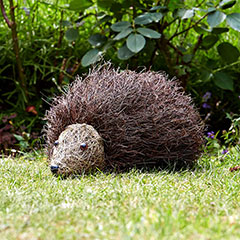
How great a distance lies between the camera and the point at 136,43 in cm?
348

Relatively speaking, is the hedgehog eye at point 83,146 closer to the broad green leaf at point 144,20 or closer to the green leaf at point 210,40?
the broad green leaf at point 144,20

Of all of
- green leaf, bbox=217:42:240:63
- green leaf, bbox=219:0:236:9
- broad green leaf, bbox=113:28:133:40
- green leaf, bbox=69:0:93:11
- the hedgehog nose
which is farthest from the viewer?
green leaf, bbox=217:42:240:63

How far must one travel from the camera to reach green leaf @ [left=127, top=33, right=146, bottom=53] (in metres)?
3.43

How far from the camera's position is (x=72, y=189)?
88.7 inches

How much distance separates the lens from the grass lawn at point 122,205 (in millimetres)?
1470

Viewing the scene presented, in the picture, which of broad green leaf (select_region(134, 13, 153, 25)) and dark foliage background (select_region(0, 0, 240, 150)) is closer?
broad green leaf (select_region(134, 13, 153, 25))

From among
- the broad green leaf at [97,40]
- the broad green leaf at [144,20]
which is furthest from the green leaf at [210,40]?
the broad green leaf at [97,40]

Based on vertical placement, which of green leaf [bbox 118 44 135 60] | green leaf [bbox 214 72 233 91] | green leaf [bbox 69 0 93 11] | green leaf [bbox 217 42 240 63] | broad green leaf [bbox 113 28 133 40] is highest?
green leaf [bbox 69 0 93 11]

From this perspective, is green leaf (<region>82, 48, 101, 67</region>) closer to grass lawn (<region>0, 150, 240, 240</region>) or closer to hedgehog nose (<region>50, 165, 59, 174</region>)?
grass lawn (<region>0, 150, 240, 240</region>)

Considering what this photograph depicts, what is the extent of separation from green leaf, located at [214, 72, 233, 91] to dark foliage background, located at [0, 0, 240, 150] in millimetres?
10

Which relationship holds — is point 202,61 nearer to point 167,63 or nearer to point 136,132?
point 167,63

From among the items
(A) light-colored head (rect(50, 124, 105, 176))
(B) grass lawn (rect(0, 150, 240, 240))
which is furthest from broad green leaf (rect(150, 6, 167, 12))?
(B) grass lawn (rect(0, 150, 240, 240))

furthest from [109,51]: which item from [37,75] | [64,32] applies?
[37,75]

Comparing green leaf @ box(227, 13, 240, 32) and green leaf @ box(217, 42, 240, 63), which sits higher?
green leaf @ box(227, 13, 240, 32)
